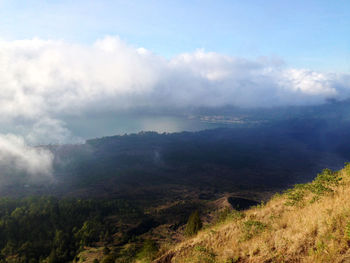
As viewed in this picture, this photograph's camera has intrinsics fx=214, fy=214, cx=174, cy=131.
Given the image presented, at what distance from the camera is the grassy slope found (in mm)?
7340

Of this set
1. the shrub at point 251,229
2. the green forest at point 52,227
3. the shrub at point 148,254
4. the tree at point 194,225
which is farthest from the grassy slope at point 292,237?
the green forest at point 52,227

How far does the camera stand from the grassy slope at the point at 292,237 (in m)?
7.34

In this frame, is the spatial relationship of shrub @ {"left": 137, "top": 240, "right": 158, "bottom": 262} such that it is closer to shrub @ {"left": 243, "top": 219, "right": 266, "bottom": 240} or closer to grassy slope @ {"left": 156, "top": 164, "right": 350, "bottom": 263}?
grassy slope @ {"left": 156, "top": 164, "right": 350, "bottom": 263}

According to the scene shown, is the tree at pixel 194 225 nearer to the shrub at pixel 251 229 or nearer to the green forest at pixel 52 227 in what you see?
the shrub at pixel 251 229

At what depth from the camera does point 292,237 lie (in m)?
8.43

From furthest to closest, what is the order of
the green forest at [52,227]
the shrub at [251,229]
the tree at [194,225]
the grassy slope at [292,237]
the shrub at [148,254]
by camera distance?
the green forest at [52,227]
the tree at [194,225]
the shrub at [148,254]
the shrub at [251,229]
the grassy slope at [292,237]

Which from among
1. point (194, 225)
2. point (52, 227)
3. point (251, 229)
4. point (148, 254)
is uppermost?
point (251, 229)

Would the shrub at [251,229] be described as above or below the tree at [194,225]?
above

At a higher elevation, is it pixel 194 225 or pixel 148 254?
pixel 148 254

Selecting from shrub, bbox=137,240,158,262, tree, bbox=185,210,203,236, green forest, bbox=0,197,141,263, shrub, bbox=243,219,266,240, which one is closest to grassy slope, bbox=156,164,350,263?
shrub, bbox=243,219,266,240

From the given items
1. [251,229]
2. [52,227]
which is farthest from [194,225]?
[52,227]

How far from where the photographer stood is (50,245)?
72.2m

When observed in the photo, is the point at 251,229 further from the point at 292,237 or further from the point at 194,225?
the point at 194,225

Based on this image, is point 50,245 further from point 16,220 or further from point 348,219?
point 348,219
